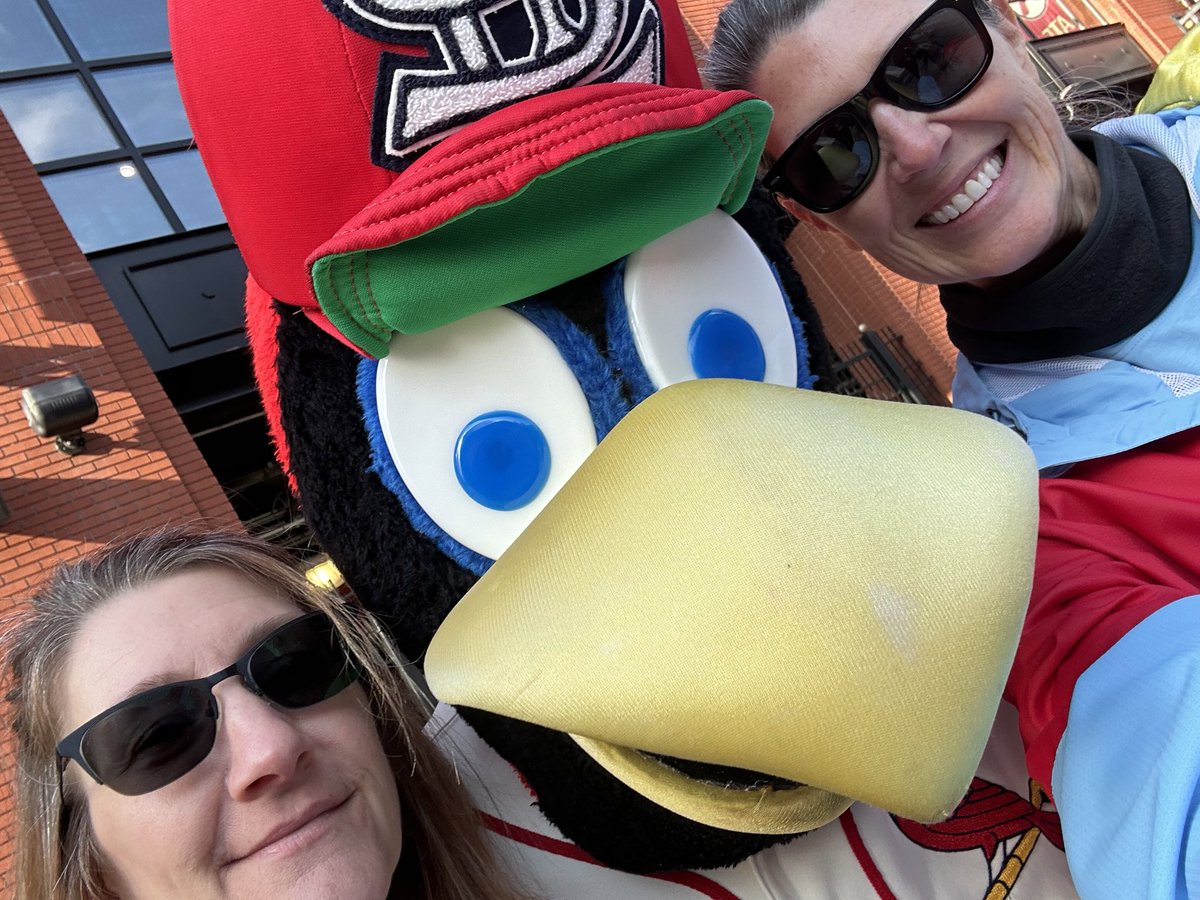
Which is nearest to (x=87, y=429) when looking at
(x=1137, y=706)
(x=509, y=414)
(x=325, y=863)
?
(x=325, y=863)

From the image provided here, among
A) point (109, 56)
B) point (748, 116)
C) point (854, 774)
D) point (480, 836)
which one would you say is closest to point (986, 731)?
point (854, 774)

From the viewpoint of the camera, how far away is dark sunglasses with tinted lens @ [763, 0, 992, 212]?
1251 mm

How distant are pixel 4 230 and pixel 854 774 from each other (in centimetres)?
517

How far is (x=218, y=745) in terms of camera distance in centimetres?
96

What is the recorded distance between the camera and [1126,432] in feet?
3.82

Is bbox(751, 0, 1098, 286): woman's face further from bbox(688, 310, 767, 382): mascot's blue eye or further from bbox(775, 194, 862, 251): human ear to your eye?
bbox(688, 310, 767, 382): mascot's blue eye

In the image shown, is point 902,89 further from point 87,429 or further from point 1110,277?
point 87,429

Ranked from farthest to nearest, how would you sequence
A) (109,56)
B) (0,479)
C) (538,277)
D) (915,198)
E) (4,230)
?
(109,56)
(4,230)
(0,479)
(915,198)
(538,277)

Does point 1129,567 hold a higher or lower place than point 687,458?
lower

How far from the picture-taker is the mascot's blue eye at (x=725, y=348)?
36.2 inches

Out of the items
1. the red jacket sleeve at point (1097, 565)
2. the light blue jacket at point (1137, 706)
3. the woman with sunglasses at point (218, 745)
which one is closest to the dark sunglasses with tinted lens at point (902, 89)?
the light blue jacket at point (1137, 706)

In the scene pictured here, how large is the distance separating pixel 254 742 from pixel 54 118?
649cm

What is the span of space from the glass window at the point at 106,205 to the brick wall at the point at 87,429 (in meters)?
0.80

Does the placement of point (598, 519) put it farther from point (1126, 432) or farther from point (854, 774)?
point (1126, 432)
